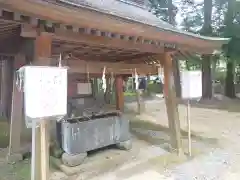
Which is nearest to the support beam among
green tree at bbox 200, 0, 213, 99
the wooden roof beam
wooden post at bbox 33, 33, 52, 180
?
the wooden roof beam

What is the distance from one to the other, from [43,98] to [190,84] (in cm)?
325

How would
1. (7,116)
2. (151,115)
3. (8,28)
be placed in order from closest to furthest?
(8,28) → (7,116) → (151,115)

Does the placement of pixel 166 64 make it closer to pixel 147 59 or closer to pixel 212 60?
pixel 147 59

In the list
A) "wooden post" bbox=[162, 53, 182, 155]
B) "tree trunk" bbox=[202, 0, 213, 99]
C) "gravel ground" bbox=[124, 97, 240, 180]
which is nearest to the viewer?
"gravel ground" bbox=[124, 97, 240, 180]

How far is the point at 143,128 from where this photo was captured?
7.98m

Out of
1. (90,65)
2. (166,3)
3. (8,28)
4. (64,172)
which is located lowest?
(64,172)

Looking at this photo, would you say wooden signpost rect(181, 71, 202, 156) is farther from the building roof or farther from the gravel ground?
the building roof

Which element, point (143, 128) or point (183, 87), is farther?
point (143, 128)

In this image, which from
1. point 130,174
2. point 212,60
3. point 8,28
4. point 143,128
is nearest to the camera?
point 8,28

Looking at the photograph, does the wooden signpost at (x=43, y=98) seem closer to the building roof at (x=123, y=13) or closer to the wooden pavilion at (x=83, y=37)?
the wooden pavilion at (x=83, y=37)

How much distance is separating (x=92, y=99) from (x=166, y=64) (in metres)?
6.40

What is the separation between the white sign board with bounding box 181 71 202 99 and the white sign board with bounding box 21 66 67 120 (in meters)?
2.90

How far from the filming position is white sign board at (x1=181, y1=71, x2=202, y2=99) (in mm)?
5059

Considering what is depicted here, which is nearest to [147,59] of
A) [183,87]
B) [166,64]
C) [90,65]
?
[166,64]
